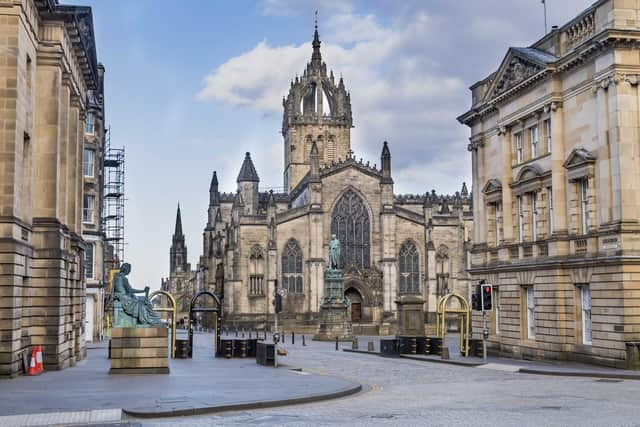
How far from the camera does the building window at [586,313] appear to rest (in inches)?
1188

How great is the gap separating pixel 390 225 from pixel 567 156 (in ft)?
160

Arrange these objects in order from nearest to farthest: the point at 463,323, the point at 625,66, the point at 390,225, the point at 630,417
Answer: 1. the point at 630,417
2. the point at 625,66
3. the point at 463,323
4. the point at 390,225

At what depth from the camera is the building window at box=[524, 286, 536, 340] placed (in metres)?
33.9

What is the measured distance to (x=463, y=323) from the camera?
3694cm

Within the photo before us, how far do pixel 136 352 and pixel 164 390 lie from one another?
5249 mm

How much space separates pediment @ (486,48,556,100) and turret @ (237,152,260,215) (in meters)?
56.8

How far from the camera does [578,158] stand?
30.5 metres

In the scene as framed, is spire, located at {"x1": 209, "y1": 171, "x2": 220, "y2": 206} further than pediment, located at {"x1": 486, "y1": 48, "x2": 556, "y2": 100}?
Yes

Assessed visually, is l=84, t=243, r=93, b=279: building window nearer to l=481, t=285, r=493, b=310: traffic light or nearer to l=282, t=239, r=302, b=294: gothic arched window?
l=282, t=239, r=302, b=294: gothic arched window

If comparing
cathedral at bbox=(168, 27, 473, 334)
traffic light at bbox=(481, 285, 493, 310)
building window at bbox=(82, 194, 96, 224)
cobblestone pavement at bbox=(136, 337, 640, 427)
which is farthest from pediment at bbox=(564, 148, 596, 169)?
cathedral at bbox=(168, 27, 473, 334)

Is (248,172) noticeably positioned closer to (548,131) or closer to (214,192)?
(214,192)

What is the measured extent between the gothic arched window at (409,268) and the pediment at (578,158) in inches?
1972

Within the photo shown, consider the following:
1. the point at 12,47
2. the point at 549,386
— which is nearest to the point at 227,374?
the point at 549,386

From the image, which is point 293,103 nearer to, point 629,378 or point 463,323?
point 463,323
